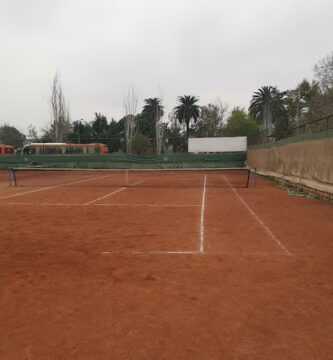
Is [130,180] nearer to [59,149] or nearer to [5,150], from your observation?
[59,149]

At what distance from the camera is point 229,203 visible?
10273 millimetres

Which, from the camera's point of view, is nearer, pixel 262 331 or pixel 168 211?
pixel 262 331

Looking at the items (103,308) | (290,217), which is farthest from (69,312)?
(290,217)

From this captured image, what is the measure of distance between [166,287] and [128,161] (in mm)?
20311

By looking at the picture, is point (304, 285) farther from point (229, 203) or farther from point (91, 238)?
point (229, 203)

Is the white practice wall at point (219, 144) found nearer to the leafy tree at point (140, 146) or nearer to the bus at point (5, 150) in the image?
the leafy tree at point (140, 146)

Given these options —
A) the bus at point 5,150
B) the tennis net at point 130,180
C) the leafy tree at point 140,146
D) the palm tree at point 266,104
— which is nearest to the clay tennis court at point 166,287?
the tennis net at point 130,180

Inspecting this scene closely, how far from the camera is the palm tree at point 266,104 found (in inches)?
2409

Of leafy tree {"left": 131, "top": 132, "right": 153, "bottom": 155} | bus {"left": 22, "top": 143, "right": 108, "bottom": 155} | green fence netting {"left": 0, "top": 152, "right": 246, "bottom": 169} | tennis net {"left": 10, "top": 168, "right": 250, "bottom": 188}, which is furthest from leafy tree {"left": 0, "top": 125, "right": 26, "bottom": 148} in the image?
tennis net {"left": 10, "top": 168, "right": 250, "bottom": 188}

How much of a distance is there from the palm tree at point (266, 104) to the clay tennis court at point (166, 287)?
58.3 metres

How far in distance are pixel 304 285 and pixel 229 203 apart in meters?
6.41

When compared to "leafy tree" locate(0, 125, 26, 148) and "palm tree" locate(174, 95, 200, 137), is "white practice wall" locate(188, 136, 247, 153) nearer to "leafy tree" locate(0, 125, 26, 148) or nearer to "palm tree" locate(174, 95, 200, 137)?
"palm tree" locate(174, 95, 200, 137)

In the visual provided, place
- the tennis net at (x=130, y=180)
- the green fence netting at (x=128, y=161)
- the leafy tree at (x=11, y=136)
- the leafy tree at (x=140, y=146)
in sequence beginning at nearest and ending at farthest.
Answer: the tennis net at (x=130, y=180)
the green fence netting at (x=128, y=161)
the leafy tree at (x=140, y=146)
the leafy tree at (x=11, y=136)

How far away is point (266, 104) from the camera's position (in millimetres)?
61625
